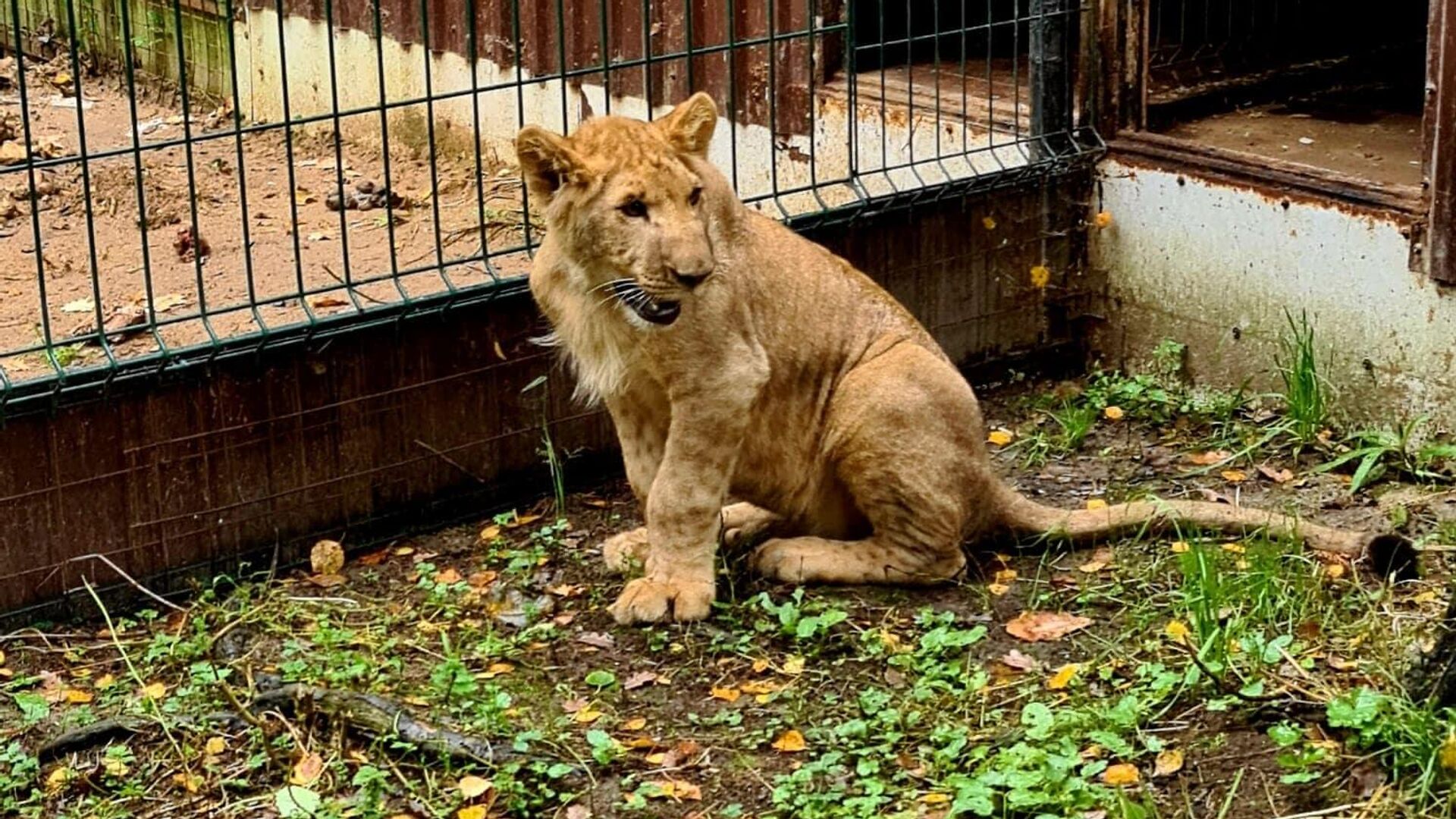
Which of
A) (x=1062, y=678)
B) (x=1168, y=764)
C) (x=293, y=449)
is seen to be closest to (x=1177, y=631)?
(x=1062, y=678)

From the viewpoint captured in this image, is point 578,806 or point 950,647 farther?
point 950,647

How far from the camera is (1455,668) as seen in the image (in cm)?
511

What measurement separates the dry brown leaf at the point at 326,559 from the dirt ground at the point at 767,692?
0.05 m

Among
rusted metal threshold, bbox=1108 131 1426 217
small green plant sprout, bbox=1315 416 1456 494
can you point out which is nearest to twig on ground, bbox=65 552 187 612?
small green plant sprout, bbox=1315 416 1456 494

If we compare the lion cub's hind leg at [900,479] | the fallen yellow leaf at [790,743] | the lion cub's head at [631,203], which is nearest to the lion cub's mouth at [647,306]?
the lion cub's head at [631,203]

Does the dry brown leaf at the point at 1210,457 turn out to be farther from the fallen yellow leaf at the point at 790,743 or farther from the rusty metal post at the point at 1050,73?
the fallen yellow leaf at the point at 790,743

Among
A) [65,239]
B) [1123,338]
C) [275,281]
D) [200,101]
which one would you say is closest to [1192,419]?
[1123,338]

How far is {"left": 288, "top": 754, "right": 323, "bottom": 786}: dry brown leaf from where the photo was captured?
565cm

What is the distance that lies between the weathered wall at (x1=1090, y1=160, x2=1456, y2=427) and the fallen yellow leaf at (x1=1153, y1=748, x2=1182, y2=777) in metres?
2.83

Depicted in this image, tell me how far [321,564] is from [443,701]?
55.4 inches

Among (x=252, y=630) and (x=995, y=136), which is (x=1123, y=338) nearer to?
(x=995, y=136)

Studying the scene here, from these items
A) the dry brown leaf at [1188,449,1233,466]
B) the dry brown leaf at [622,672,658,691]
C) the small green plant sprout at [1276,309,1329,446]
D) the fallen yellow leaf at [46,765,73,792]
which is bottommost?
the fallen yellow leaf at [46,765,73,792]

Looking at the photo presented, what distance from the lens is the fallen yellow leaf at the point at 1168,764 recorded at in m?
5.38

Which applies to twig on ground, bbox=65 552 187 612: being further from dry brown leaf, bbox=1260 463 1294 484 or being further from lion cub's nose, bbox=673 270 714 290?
dry brown leaf, bbox=1260 463 1294 484
